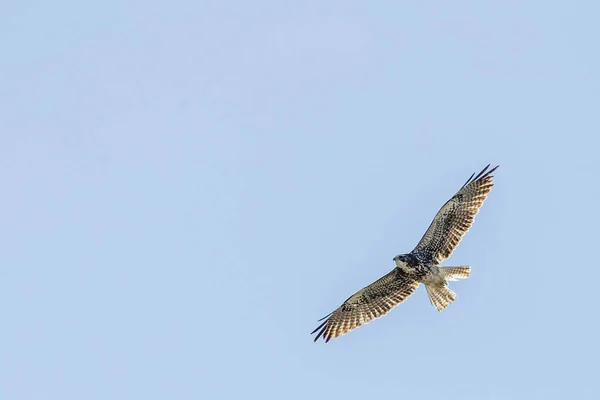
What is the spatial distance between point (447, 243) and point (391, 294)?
1704mm

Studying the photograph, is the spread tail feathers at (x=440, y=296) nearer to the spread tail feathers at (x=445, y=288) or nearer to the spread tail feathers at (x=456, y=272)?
the spread tail feathers at (x=445, y=288)

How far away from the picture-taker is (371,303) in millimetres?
22797

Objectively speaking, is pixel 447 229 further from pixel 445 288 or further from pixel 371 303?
pixel 371 303

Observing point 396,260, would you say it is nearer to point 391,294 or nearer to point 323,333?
point 391,294

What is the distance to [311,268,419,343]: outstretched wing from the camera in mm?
22641

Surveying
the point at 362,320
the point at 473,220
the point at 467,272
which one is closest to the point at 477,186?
the point at 473,220

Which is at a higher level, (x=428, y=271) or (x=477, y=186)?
(x=477, y=186)

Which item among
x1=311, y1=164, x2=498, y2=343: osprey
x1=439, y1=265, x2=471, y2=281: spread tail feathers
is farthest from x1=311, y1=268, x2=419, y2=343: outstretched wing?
x1=439, y1=265, x2=471, y2=281: spread tail feathers

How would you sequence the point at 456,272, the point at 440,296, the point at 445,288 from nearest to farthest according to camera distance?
the point at 456,272 < the point at 445,288 < the point at 440,296

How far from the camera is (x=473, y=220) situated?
23.0m

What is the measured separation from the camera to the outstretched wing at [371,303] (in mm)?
22641

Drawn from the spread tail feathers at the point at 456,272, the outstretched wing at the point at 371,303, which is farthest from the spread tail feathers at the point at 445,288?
the outstretched wing at the point at 371,303

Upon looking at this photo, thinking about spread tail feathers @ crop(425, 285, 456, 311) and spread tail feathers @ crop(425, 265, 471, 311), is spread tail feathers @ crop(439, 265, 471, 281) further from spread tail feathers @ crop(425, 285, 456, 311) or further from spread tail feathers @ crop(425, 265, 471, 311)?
spread tail feathers @ crop(425, 285, 456, 311)

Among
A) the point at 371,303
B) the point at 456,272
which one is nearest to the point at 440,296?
the point at 456,272
